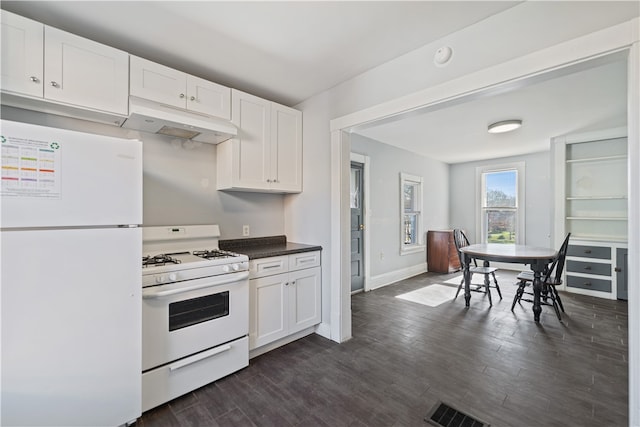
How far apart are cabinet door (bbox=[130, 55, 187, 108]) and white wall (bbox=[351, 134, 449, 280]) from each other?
9.05ft

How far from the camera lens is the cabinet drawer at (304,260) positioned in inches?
106

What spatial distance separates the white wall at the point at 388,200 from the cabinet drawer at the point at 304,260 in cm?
201

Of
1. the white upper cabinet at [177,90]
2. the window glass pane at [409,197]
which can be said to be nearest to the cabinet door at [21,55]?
the white upper cabinet at [177,90]

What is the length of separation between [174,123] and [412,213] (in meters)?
4.97

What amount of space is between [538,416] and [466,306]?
2.13m

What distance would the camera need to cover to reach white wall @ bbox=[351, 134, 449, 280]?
15.7ft

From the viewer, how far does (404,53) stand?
88.2 inches

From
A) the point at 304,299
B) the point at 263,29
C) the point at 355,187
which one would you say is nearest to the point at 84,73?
the point at 263,29

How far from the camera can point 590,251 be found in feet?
14.3

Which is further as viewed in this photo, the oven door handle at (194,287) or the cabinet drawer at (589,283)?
the cabinet drawer at (589,283)

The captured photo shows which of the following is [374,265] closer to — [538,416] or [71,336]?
[538,416]

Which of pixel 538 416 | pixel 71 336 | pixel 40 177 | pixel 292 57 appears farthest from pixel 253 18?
pixel 538 416

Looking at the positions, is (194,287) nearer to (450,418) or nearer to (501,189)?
(450,418)

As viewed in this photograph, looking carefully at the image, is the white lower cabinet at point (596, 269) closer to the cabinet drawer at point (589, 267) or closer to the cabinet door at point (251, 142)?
the cabinet drawer at point (589, 267)
